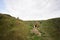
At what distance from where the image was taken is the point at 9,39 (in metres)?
15.7

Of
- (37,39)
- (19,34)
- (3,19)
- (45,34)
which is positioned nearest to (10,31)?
(19,34)

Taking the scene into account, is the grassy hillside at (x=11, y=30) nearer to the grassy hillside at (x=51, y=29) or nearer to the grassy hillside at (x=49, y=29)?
the grassy hillside at (x=49, y=29)

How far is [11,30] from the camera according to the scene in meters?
16.6

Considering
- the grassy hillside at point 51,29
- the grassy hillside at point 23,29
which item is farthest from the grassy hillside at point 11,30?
the grassy hillside at point 51,29

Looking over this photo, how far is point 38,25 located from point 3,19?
4.86m

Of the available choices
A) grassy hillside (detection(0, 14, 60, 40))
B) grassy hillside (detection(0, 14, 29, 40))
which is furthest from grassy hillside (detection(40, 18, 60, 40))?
grassy hillside (detection(0, 14, 29, 40))

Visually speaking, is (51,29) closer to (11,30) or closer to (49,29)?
(49,29)

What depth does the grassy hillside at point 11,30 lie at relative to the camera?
16.0 meters

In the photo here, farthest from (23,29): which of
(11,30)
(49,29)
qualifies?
(49,29)

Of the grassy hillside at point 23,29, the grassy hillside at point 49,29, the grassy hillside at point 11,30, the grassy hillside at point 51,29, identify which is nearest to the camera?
the grassy hillside at point 11,30

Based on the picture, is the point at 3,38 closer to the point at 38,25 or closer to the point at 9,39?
the point at 9,39

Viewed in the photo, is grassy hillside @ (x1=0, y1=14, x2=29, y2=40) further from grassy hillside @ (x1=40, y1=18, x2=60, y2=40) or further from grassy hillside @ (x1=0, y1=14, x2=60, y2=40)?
grassy hillside @ (x1=40, y1=18, x2=60, y2=40)

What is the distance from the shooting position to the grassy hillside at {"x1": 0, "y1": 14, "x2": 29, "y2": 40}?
16.0 meters

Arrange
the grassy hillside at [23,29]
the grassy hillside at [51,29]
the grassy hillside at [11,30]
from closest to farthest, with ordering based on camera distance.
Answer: the grassy hillside at [11,30] < the grassy hillside at [23,29] < the grassy hillside at [51,29]
